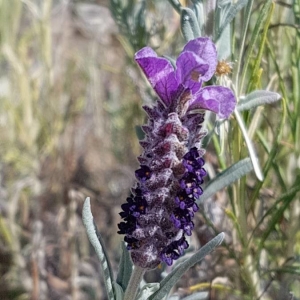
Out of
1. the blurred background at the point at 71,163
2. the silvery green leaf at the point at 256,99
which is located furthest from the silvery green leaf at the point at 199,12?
the blurred background at the point at 71,163

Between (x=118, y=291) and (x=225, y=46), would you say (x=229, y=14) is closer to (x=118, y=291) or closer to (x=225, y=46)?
(x=225, y=46)

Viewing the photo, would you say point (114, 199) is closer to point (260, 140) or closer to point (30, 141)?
point (30, 141)

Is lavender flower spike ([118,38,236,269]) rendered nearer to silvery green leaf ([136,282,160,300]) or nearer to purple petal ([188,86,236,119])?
purple petal ([188,86,236,119])

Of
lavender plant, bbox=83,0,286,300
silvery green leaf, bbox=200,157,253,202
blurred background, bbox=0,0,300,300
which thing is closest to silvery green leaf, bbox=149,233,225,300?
lavender plant, bbox=83,0,286,300

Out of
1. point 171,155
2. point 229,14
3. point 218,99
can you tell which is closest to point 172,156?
point 171,155

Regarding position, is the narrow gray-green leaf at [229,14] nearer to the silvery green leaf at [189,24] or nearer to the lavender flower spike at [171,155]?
the silvery green leaf at [189,24]

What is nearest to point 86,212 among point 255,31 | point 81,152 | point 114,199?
point 255,31
